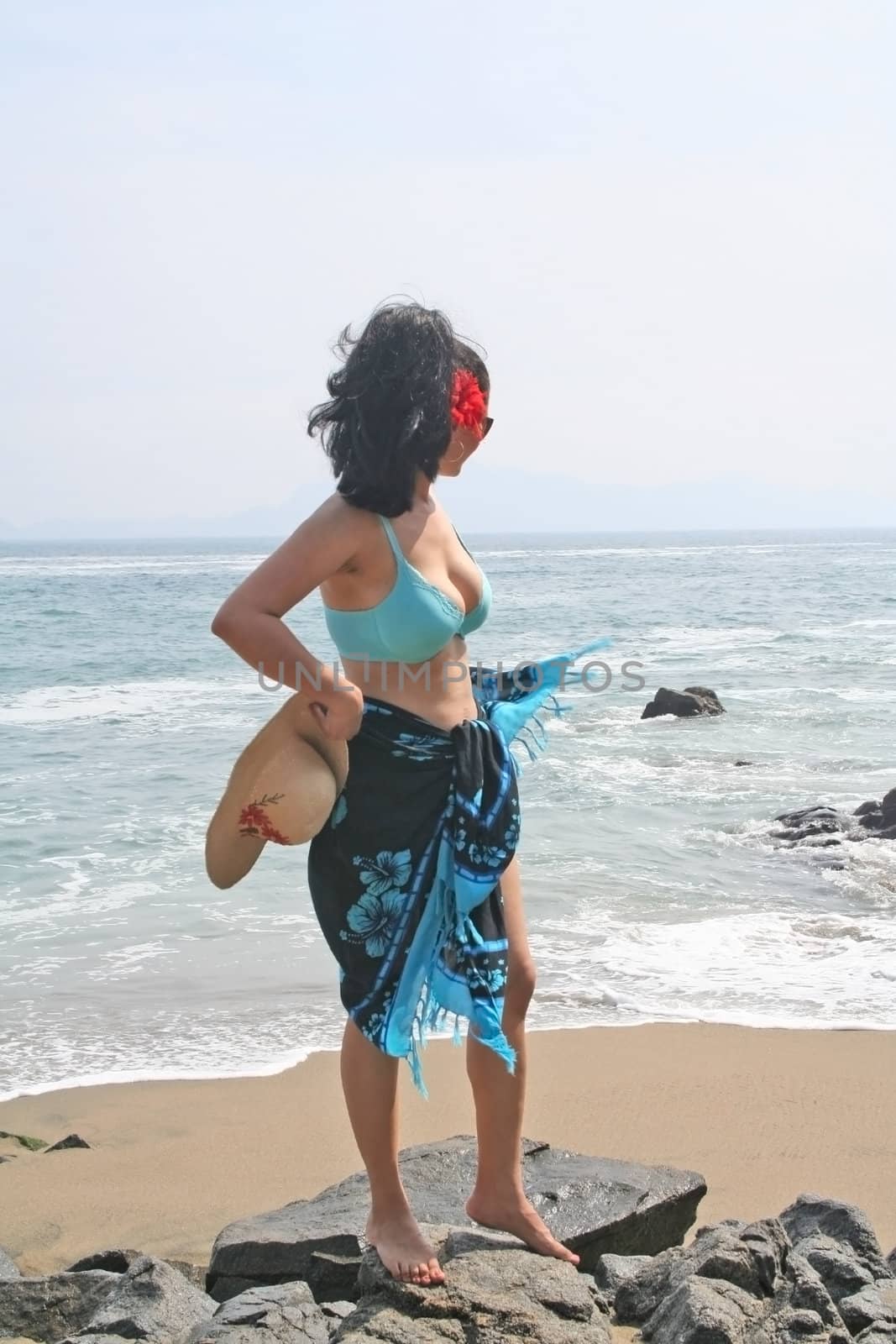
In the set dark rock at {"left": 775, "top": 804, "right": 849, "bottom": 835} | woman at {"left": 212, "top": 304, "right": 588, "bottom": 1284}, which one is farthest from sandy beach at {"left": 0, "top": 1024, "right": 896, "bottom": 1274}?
dark rock at {"left": 775, "top": 804, "right": 849, "bottom": 835}

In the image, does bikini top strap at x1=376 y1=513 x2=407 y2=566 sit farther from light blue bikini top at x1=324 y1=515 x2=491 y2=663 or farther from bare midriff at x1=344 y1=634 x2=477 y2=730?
bare midriff at x1=344 y1=634 x2=477 y2=730

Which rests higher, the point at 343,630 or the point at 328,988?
the point at 343,630

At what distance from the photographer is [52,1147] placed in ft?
15.4

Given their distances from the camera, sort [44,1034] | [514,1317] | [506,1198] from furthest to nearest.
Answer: [44,1034], [506,1198], [514,1317]

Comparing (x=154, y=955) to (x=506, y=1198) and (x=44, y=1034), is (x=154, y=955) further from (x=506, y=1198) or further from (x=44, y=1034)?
(x=506, y=1198)

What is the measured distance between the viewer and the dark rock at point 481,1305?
2643 millimetres

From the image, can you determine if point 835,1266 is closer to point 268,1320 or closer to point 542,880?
point 268,1320

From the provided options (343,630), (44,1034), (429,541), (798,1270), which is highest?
(429,541)

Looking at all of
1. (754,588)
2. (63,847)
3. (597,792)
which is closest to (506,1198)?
(63,847)

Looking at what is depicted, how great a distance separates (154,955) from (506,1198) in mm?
4054

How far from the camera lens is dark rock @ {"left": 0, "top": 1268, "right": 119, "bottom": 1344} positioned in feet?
11.0

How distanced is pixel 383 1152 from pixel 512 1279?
0.36m

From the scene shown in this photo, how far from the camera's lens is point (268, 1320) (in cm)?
283

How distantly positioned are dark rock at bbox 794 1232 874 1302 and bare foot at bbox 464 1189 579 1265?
61 centimetres
